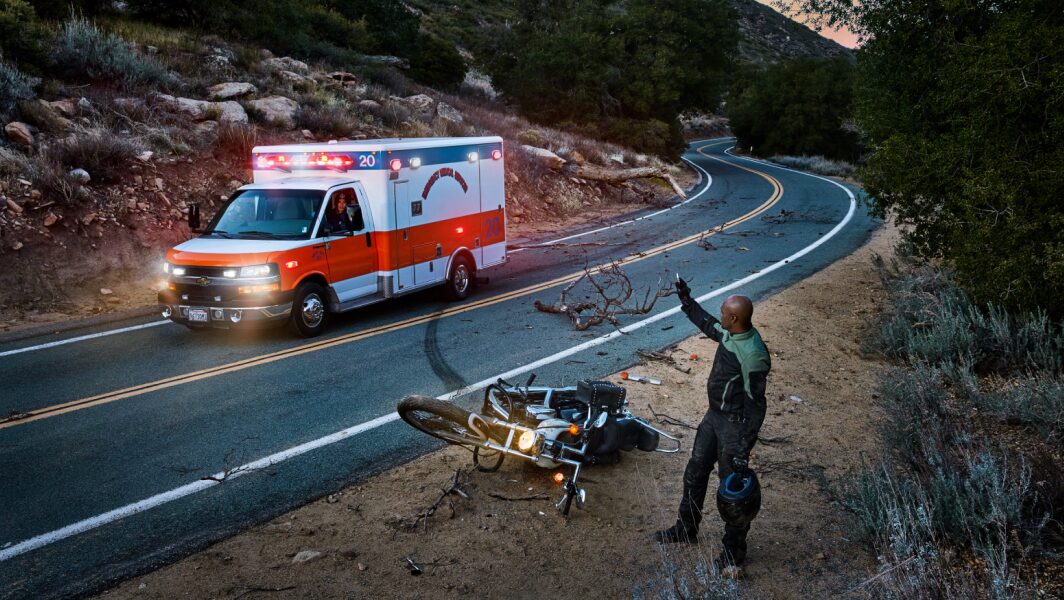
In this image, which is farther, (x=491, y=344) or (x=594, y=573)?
(x=491, y=344)

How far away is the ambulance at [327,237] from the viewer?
10688mm

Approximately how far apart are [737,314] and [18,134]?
1632 cm

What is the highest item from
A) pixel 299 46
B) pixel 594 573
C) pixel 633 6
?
pixel 633 6

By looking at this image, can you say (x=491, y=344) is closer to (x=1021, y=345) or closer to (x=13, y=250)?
(x=1021, y=345)

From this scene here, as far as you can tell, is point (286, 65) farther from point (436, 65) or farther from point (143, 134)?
point (436, 65)

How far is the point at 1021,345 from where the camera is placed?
9383mm

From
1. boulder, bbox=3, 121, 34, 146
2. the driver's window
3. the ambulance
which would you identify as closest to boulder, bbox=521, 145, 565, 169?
the ambulance

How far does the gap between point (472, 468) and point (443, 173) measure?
293 inches

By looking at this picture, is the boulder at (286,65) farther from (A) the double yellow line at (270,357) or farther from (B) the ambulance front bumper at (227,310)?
(B) the ambulance front bumper at (227,310)

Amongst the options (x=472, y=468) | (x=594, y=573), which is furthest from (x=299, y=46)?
(x=594, y=573)

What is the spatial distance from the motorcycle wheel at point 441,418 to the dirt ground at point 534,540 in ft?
1.40

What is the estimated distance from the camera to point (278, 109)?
70.2ft

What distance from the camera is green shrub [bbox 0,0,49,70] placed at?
59.0 ft

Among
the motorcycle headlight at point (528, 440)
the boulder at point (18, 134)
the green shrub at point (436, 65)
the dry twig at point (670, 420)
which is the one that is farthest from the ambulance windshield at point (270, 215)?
the green shrub at point (436, 65)
